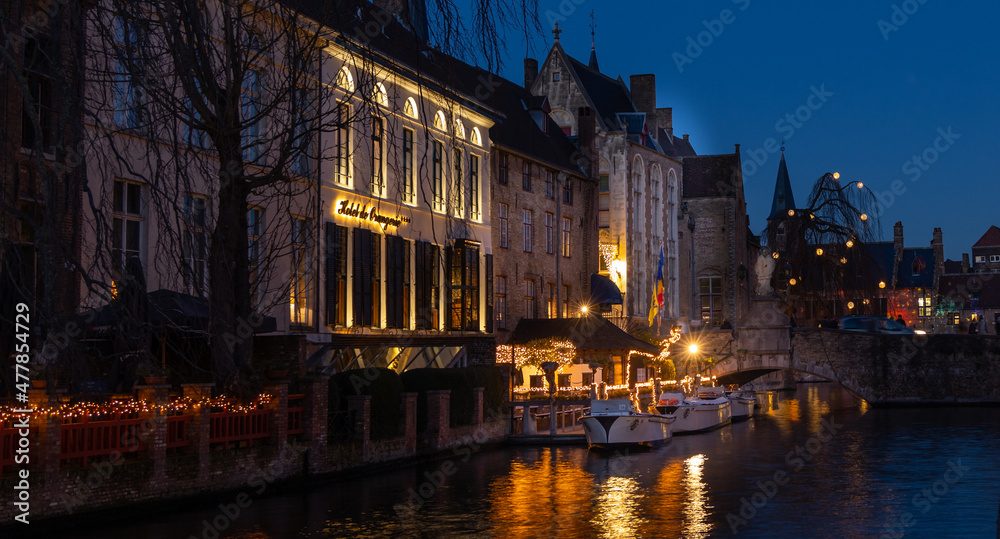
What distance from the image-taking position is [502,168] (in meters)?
39.2

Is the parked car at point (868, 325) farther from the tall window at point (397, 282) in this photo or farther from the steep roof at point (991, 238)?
the steep roof at point (991, 238)

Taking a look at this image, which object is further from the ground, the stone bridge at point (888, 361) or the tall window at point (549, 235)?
the tall window at point (549, 235)

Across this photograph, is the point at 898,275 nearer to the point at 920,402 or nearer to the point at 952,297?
the point at 952,297

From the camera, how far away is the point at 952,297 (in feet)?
336

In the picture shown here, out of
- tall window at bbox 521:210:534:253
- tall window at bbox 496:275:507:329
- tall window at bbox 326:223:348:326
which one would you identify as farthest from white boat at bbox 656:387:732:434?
tall window at bbox 326:223:348:326

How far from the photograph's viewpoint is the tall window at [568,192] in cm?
4475

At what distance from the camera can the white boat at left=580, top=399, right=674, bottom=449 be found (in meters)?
28.4

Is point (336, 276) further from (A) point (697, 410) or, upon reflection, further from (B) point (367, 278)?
(A) point (697, 410)

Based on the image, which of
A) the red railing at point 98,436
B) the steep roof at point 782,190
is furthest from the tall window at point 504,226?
the steep roof at point 782,190

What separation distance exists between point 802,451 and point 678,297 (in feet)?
88.7

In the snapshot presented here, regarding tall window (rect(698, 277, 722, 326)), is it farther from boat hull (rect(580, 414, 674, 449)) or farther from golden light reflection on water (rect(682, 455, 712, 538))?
golden light reflection on water (rect(682, 455, 712, 538))

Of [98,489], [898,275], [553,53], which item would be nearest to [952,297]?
[898,275]

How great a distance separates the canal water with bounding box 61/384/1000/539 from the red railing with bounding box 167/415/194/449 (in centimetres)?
117

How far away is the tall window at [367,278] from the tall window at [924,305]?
8702cm
